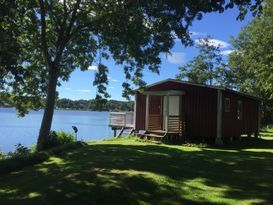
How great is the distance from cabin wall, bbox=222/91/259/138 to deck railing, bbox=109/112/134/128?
307 inches

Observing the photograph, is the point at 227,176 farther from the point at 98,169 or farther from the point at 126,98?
the point at 126,98

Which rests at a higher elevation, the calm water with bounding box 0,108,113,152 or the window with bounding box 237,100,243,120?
the window with bounding box 237,100,243,120

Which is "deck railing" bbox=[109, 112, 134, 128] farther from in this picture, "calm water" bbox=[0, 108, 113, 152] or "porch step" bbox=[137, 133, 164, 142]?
"porch step" bbox=[137, 133, 164, 142]

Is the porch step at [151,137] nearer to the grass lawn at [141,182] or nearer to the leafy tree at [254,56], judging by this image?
the grass lawn at [141,182]

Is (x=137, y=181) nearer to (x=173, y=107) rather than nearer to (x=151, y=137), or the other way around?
(x=151, y=137)

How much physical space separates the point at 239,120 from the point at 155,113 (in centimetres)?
507

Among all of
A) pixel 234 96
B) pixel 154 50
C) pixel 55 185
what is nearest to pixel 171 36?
pixel 154 50

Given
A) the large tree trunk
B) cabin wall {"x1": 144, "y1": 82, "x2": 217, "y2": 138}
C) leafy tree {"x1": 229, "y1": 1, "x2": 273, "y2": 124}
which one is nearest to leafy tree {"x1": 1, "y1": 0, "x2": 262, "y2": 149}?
the large tree trunk

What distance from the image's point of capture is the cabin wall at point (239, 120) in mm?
19766

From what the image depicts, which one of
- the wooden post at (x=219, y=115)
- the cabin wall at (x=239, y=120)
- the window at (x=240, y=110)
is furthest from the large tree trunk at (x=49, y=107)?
the window at (x=240, y=110)

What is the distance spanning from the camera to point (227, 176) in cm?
913

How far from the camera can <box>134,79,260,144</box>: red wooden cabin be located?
62.6ft

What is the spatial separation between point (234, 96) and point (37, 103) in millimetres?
11421

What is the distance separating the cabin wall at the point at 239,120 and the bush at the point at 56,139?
26.4 feet
